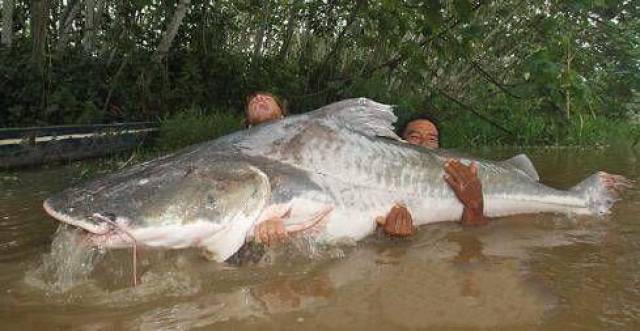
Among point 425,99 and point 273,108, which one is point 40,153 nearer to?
point 273,108

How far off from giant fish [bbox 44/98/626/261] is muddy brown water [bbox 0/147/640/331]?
0.52ft

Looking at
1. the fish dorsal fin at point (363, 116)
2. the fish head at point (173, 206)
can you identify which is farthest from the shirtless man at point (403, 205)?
the fish dorsal fin at point (363, 116)

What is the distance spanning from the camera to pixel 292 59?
40.3ft

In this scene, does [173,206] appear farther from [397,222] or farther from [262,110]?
[262,110]

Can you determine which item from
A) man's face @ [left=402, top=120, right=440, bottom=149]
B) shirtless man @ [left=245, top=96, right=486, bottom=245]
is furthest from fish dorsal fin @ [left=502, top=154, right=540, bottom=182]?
man's face @ [left=402, top=120, right=440, bottom=149]

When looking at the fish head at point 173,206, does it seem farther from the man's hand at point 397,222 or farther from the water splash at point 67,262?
the man's hand at point 397,222

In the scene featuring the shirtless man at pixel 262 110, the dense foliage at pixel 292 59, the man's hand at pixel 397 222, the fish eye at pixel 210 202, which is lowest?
the man's hand at pixel 397 222

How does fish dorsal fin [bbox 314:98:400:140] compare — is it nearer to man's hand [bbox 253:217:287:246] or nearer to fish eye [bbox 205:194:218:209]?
man's hand [bbox 253:217:287:246]

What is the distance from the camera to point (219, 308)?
235 cm

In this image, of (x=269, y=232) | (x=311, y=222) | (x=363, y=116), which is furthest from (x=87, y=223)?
(x=363, y=116)

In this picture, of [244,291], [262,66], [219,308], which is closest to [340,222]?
[244,291]

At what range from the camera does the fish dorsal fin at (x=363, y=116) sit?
331 centimetres

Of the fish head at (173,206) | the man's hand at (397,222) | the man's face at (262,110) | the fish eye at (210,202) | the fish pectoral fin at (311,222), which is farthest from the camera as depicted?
the man's face at (262,110)

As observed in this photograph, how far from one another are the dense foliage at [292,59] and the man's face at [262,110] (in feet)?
7.34
